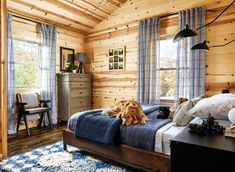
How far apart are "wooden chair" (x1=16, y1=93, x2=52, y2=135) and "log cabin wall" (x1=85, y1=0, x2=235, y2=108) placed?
1529 millimetres

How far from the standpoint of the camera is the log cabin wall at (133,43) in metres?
3.38

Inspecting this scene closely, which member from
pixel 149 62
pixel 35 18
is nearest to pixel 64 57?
pixel 35 18

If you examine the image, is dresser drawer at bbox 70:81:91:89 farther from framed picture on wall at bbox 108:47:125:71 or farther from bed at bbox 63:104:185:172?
bed at bbox 63:104:185:172

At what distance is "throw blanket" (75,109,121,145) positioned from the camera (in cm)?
220

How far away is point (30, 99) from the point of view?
4.00 m

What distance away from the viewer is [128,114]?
91.7 inches

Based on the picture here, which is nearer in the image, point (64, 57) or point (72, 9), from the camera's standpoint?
point (72, 9)

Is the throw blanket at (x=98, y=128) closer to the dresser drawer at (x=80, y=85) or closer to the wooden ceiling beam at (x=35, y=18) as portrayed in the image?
the dresser drawer at (x=80, y=85)

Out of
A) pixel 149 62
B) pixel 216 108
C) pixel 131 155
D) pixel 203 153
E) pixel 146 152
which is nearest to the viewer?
pixel 203 153

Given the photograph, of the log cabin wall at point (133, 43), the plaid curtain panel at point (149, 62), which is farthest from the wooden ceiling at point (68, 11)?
the plaid curtain panel at point (149, 62)

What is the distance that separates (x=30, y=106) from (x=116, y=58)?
2336mm

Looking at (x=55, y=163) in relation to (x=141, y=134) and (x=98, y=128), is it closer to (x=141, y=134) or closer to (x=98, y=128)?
(x=98, y=128)

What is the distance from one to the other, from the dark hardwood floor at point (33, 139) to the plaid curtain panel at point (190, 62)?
8.32ft

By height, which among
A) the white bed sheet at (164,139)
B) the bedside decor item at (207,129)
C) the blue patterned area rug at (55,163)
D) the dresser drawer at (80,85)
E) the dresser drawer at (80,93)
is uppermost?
the dresser drawer at (80,85)
